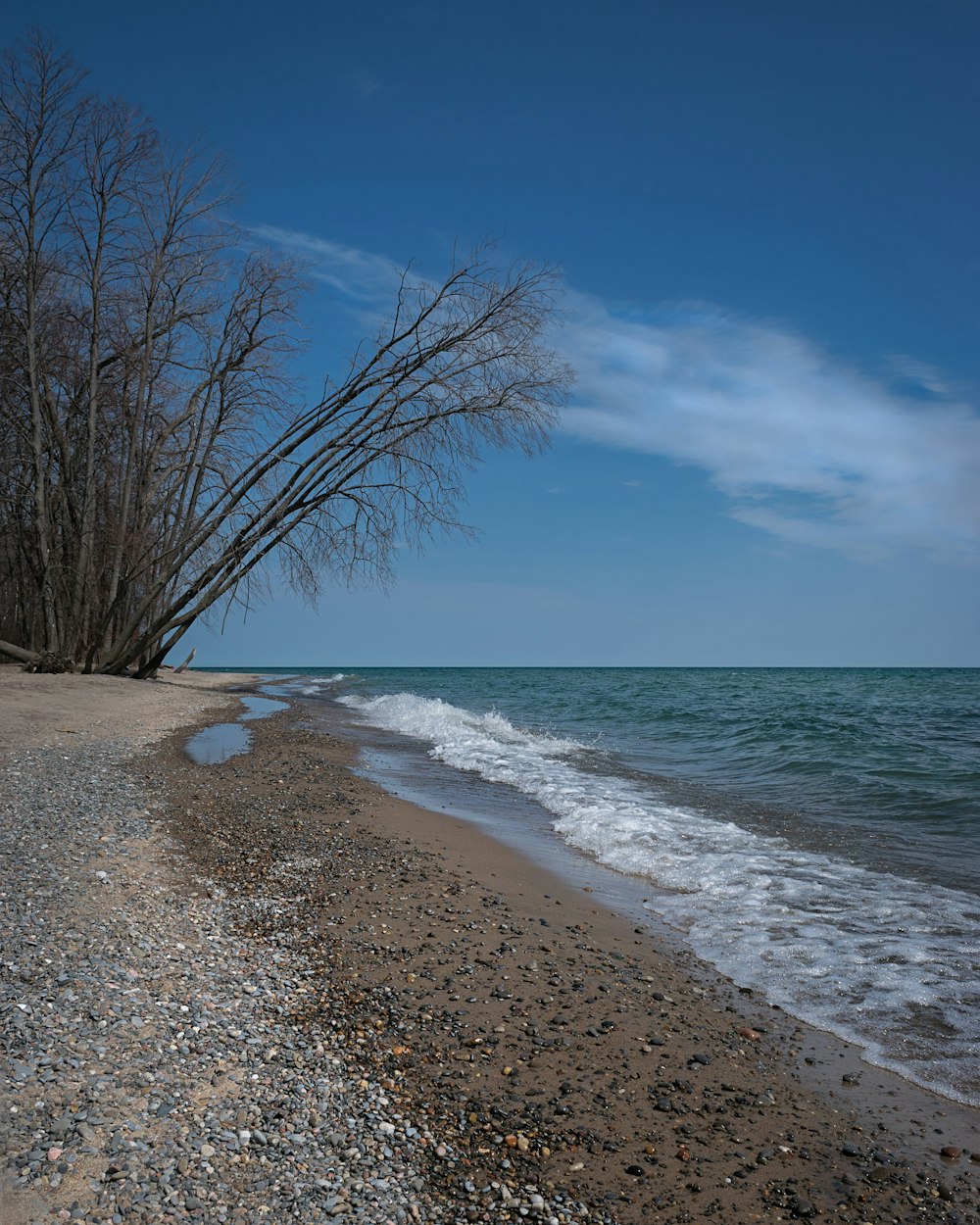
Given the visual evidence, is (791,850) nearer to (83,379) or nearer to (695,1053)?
(695,1053)

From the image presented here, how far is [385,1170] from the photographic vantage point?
8.06 feet

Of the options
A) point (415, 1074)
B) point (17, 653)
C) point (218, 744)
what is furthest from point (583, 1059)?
point (17, 653)

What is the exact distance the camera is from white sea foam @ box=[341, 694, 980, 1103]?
13.0ft

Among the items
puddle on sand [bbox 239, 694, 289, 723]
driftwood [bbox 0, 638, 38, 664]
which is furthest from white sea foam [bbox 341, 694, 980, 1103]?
driftwood [bbox 0, 638, 38, 664]

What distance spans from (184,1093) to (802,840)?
7148 mm

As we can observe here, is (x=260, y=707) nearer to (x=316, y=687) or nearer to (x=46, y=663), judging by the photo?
(x=46, y=663)

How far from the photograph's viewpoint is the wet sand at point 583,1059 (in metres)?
2.60

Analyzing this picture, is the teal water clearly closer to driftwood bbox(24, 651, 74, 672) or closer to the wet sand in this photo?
the wet sand

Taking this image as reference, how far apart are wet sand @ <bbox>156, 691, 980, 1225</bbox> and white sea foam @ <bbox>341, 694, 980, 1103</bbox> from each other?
1.10ft

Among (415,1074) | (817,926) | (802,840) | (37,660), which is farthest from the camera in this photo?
(37,660)

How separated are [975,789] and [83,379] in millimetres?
23246

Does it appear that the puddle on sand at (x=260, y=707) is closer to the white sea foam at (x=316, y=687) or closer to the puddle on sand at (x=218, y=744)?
the puddle on sand at (x=218, y=744)

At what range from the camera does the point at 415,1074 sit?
308 cm

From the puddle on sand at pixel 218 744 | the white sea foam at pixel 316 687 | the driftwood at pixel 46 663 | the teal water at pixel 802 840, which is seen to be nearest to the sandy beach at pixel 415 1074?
the teal water at pixel 802 840
